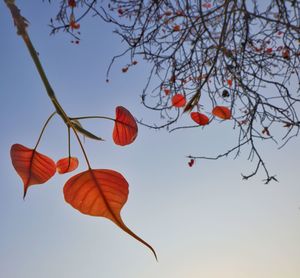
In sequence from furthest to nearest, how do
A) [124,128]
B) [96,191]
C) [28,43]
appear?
[124,128]
[96,191]
[28,43]

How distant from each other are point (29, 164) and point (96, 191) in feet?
0.58

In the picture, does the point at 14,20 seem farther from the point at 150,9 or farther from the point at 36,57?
the point at 150,9

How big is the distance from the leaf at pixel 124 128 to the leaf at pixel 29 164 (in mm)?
172

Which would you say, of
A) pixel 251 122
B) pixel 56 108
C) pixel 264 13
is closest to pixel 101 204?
pixel 56 108

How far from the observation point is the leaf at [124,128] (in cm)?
69

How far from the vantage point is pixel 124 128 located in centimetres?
72

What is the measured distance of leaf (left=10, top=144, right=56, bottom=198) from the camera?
0.60 metres

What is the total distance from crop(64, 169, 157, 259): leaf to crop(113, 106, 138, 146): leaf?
172 millimetres

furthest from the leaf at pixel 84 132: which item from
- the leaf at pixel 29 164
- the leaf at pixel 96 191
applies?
the leaf at pixel 29 164

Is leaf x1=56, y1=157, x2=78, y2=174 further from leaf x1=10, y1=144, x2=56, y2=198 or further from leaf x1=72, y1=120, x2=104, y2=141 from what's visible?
leaf x1=72, y1=120, x2=104, y2=141

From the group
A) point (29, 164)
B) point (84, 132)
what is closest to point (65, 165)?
point (29, 164)

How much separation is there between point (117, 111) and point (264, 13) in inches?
99.7

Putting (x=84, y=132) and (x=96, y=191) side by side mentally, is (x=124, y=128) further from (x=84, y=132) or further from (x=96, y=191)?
(x=84, y=132)

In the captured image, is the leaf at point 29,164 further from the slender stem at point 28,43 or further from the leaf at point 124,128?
the slender stem at point 28,43
